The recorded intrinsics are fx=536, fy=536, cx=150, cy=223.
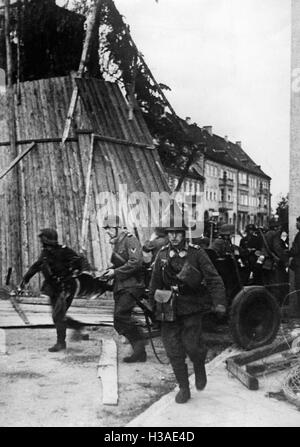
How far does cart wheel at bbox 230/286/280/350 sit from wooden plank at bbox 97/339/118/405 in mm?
1551

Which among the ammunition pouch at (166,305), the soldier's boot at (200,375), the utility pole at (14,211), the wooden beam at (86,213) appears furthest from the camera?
the utility pole at (14,211)

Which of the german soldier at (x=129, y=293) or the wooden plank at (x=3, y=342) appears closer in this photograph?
the german soldier at (x=129, y=293)

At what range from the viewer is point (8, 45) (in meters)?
10.6

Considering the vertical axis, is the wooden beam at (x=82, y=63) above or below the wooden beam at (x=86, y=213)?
above

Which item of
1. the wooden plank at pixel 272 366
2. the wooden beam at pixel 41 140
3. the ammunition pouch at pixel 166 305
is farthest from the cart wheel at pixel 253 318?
the wooden beam at pixel 41 140

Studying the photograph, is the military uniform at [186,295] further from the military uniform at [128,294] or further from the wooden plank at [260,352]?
the military uniform at [128,294]

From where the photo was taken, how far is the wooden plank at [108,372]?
4.91 metres

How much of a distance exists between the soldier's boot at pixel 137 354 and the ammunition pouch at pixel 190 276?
1661mm

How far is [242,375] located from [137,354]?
4.96 feet

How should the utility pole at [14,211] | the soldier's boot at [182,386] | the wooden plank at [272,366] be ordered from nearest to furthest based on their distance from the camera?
the soldier's boot at [182,386], the wooden plank at [272,366], the utility pole at [14,211]

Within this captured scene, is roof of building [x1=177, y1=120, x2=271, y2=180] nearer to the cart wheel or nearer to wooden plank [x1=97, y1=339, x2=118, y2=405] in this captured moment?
the cart wheel

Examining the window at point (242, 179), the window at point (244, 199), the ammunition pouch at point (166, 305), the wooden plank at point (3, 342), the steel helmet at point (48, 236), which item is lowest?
the wooden plank at point (3, 342)
